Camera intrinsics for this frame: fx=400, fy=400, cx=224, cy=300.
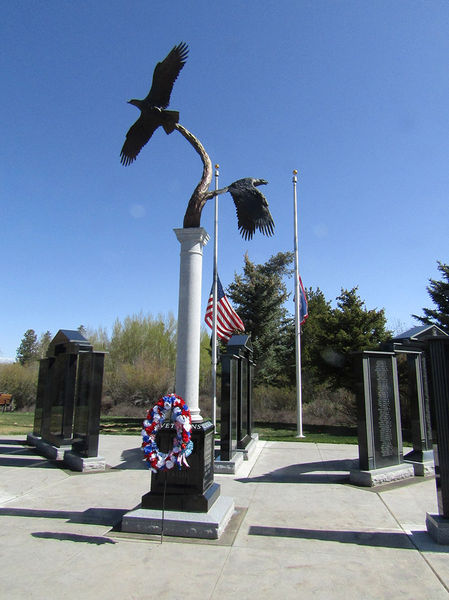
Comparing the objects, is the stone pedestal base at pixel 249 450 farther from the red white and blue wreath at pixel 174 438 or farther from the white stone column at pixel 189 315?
the red white and blue wreath at pixel 174 438

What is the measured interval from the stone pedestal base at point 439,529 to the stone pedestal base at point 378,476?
8.53ft

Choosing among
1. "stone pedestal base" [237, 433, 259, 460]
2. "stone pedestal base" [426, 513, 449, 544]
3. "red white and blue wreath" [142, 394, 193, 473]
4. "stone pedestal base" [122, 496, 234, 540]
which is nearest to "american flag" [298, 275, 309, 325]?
"stone pedestal base" [237, 433, 259, 460]

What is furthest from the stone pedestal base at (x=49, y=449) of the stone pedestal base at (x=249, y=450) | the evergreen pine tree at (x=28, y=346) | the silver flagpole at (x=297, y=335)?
the evergreen pine tree at (x=28, y=346)

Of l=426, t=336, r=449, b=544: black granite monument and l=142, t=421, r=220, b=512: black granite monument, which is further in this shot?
l=142, t=421, r=220, b=512: black granite monument

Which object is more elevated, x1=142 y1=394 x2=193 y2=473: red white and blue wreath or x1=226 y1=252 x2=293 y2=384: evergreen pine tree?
x1=226 y1=252 x2=293 y2=384: evergreen pine tree

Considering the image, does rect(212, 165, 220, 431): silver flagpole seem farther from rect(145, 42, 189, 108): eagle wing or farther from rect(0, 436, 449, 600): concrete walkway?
rect(0, 436, 449, 600): concrete walkway

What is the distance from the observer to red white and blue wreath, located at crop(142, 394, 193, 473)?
473cm

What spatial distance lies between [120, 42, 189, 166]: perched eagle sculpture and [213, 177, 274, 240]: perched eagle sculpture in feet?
7.09

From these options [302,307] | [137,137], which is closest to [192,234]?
[137,137]

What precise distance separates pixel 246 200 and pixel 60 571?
833cm

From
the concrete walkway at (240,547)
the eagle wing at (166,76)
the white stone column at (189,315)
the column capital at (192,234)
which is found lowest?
the concrete walkway at (240,547)

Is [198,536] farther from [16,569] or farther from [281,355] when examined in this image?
[281,355]

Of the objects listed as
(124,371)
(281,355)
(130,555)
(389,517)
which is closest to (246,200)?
(389,517)

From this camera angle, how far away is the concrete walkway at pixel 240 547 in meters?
3.39
